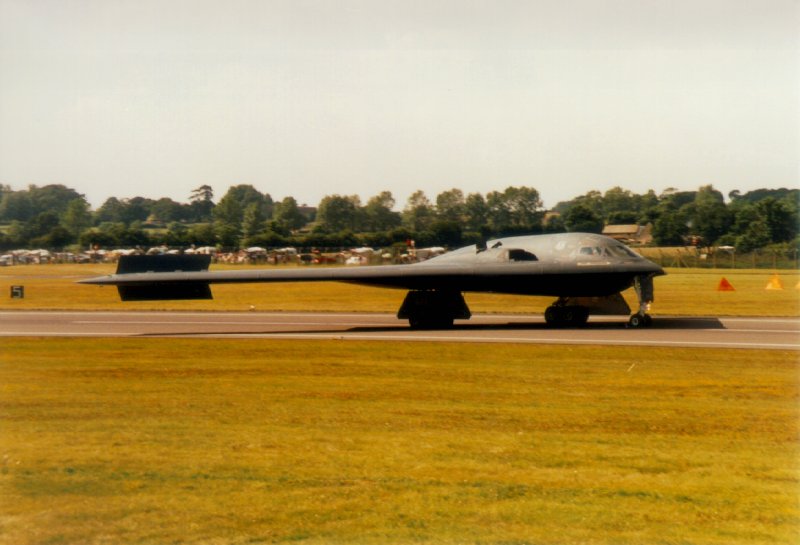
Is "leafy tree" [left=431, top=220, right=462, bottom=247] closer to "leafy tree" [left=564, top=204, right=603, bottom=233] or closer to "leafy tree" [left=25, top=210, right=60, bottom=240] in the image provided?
"leafy tree" [left=564, top=204, right=603, bottom=233]

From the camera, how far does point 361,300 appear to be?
38438 millimetres

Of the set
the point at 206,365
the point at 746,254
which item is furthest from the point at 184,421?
the point at 746,254

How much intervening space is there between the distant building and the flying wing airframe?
145ft

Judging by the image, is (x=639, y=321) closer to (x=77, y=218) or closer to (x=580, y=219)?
(x=580, y=219)

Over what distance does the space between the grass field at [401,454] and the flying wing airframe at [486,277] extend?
8220 mm

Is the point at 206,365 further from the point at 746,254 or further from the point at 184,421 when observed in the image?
Answer: the point at 746,254

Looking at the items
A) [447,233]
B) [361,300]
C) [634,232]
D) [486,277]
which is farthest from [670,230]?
[486,277]

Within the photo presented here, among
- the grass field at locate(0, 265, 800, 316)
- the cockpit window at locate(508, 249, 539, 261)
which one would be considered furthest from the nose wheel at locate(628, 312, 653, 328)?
the grass field at locate(0, 265, 800, 316)

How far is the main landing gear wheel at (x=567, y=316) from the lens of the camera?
83.6ft

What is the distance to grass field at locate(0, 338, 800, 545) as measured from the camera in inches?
278

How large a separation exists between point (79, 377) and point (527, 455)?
8994 mm

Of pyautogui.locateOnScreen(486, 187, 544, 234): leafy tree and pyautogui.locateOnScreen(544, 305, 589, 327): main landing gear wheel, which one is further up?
pyautogui.locateOnScreen(486, 187, 544, 234): leafy tree

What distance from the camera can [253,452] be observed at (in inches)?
364

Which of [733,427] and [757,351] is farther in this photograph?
[757,351]
